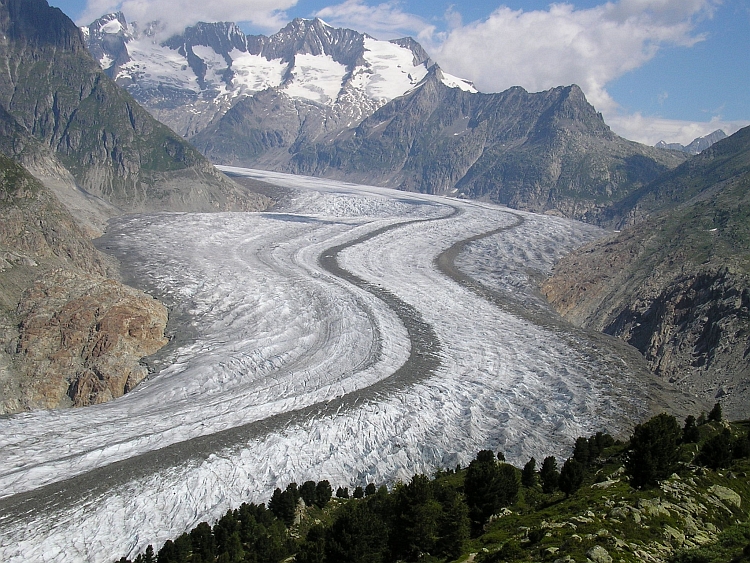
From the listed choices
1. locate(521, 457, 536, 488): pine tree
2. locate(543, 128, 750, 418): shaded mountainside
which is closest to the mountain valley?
locate(543, 128, 750, 418): shaded mountainside

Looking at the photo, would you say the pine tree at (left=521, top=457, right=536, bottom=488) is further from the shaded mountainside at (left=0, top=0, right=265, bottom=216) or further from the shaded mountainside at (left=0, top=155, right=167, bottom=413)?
the shaded mountainside at (left=0, top=0, right=265, bottom=216)

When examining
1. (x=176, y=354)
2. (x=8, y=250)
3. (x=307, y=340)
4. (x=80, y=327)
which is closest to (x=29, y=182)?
(x=8, y=250)

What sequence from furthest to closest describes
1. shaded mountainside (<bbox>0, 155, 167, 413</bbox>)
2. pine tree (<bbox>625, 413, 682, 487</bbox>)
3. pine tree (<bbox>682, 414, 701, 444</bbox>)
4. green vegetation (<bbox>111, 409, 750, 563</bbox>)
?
shaded mountainside (<bbox>0, 155, 167, 413</bbox>) < pine tree (<bbox>682, 414, 701, 444</bbox>) < pine tree (<bbox>625, 413, 682, 487</bbox>) < green vegetation (<bbox>111, 409, 750, 563</bbox>)

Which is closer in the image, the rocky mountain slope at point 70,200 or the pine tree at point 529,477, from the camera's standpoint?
the pine tree at point 529,477

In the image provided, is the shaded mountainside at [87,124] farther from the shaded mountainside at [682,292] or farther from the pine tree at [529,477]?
the pine tree at [529,477]

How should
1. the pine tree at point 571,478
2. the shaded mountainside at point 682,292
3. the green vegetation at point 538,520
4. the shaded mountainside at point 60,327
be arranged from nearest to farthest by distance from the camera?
the green vegetation at point 538,520 < the pine tree at point 571,478 < the shaded mountainside at point 60,327 < the shaded mountainside at point 682,292

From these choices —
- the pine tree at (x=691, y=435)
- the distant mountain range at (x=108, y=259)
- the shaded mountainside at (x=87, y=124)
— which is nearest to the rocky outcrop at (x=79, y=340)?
the distant mountain range at (x=108, y=259)

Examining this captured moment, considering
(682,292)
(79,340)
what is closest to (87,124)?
(79,340)

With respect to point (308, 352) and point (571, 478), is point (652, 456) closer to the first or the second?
point (571, 478)
